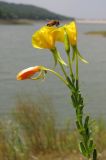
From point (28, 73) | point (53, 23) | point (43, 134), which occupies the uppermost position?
point (53, 23)

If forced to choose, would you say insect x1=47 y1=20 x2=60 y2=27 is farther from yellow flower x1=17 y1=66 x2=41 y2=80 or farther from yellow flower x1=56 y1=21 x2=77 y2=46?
yellow flower x1=17 y1=66 x2=41 y2=80

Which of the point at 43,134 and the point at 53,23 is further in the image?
the point at 43,134

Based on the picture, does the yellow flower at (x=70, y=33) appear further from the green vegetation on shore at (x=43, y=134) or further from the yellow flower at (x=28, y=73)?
the green vegetation on shore at (x=43, y=134)

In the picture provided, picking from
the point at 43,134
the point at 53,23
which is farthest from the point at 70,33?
the point at 43,134

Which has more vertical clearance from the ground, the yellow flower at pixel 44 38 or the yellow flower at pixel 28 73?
the yellow flower at pixel 44 38

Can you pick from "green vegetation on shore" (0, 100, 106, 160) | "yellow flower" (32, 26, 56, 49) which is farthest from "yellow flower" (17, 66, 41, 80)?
"green vegetation on shore" (0, 100, 106, 160)

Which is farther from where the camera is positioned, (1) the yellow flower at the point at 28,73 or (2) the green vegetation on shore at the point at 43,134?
(2) the green vegetation on shore at the point at 43,134

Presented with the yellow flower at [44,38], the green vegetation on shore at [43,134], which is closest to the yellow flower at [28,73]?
the yellow flower at [44,38]

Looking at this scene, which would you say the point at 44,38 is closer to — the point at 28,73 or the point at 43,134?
the point at 28,73
